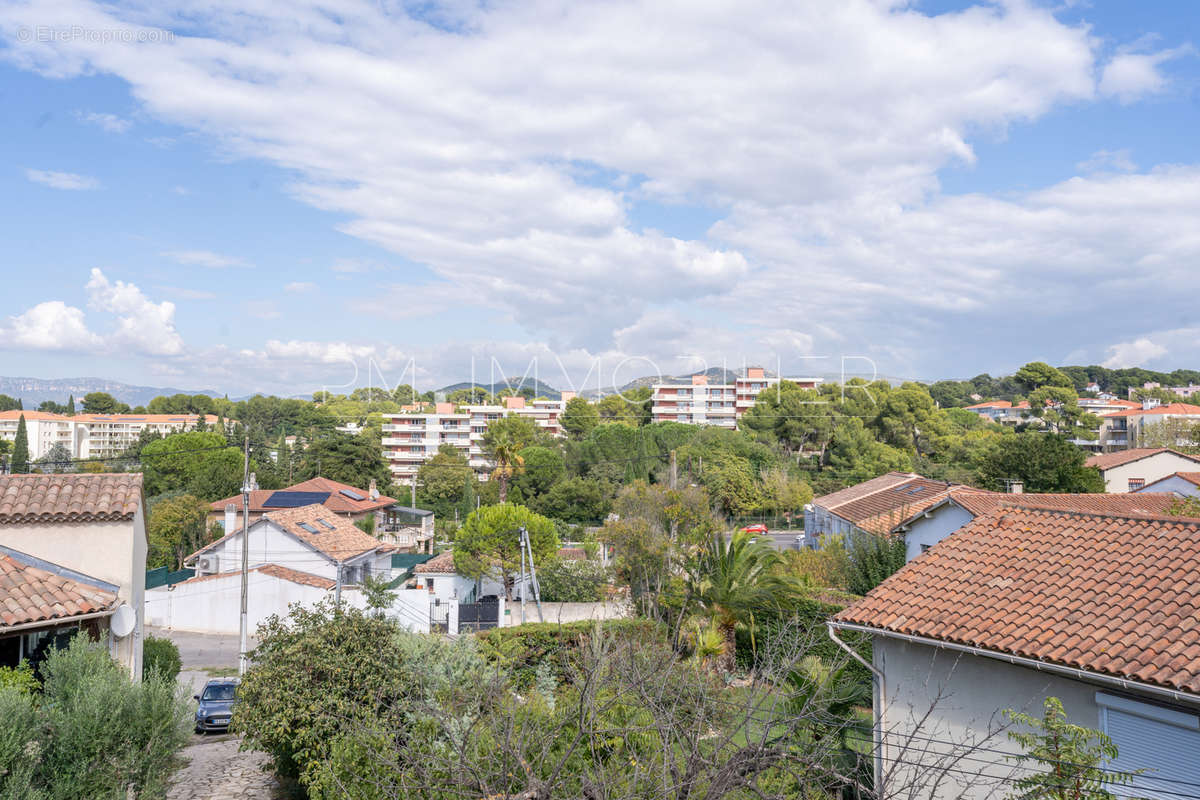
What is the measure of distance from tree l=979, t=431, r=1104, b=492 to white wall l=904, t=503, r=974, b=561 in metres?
18.9

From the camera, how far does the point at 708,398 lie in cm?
11988

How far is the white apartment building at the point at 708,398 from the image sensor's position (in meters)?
118

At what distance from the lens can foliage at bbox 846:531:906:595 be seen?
22703 millimetres

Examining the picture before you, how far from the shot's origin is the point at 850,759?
13.0 meters

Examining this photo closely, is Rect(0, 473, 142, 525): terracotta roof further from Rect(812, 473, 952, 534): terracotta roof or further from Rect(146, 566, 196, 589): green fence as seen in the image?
Rect(146, 566, 196, 589): green fence

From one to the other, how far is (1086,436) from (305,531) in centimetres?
7873

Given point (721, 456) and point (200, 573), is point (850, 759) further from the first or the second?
point (721, 456)

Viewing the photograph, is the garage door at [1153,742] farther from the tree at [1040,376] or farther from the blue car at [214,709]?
→ the tree at [1040,376]

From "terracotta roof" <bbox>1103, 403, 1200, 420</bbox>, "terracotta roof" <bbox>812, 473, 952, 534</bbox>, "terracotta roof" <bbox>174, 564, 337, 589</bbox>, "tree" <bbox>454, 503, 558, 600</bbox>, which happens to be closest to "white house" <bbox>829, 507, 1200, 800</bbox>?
"terracotta roof" <bbox>812, 473, 952, 534</bbox>

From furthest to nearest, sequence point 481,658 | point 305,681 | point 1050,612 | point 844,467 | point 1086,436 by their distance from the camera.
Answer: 1. point 1086,436
2. point 844,467
3. point 481,658
4. point 305,681
5. point 1050,612

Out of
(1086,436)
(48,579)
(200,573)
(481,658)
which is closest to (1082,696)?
(481,658)

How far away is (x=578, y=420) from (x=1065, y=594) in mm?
83978

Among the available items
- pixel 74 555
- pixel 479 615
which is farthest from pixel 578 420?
pixel 74 555

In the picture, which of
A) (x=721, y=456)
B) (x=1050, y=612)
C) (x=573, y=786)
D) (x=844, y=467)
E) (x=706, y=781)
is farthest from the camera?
(x=844, y=467)
